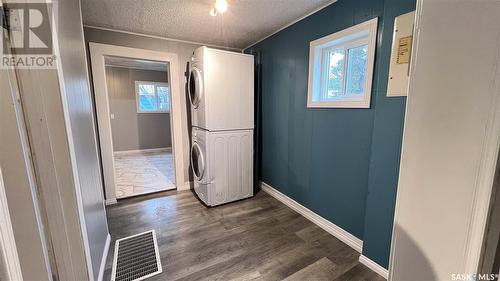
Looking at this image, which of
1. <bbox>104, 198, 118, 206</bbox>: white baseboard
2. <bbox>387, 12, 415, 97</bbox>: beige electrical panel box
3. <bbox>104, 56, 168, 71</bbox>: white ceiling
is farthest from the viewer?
<bbox>104, 56, 168, 71</bbox>: white ceiling

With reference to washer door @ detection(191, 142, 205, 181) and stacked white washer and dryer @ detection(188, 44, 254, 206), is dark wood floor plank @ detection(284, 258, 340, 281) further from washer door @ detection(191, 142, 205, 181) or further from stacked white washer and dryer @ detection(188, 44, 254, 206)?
washer door @ detection(191, 142, 205, 181)

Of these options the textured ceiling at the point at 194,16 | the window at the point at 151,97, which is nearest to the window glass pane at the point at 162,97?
the window at the point at 151,97

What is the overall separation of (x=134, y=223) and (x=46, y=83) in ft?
6.05

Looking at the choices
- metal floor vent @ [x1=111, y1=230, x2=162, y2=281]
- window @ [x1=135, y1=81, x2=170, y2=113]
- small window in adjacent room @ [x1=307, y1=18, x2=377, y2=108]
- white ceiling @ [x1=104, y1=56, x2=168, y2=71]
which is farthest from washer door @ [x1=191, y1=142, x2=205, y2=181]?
window @ [x1=135, y1=81, x2=170, y2=113]

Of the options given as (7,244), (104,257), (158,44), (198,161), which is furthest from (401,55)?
(158,44)

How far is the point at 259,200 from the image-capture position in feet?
9.44

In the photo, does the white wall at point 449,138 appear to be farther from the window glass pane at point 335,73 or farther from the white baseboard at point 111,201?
the white baseboard at point 111,201

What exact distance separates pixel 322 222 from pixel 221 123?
1672mm

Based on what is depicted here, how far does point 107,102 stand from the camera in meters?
2.60

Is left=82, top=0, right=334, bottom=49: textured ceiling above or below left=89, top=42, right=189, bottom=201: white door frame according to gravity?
above

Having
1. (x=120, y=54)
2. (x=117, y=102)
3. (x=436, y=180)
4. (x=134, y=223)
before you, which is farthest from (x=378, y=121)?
(x=117, y=102)

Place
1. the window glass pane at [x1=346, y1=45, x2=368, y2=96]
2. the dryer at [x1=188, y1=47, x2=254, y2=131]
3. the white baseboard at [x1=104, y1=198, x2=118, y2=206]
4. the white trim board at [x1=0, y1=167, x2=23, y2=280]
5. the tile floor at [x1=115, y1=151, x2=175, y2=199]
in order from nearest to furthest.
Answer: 1. the white trim board at [x1=0, y1=167, x2=23, y2=280]
2. the window glass pane at [x1=346, y1=45, x2=368, y2=96]
3. the dryer at [x1=188, y1=47, x2=254, y2=131]
4. the white baseboard at [x1=104, y1=198, x2=118, y2=206]
5. the tile floor at [x1=115, y1=151, x2=175, y2=199]

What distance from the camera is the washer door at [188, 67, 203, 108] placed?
96.1 inches

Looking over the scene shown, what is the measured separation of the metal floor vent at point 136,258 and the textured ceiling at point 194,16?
2.32m
